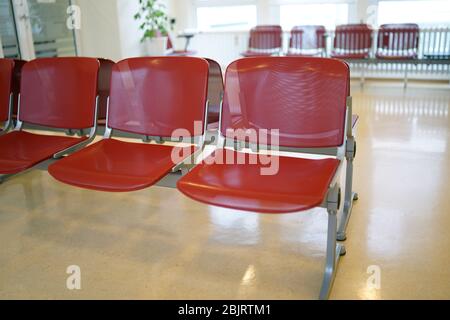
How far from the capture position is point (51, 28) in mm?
5520

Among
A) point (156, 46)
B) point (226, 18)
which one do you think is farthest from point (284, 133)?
point (226, 18)

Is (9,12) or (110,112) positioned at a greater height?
(9,12)

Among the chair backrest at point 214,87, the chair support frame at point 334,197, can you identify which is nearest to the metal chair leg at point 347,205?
the chair support frame at point 334,197

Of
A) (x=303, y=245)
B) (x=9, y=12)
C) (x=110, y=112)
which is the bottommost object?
(x=303, y=245)

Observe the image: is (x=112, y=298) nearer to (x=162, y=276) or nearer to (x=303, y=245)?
(x=162, y=276)

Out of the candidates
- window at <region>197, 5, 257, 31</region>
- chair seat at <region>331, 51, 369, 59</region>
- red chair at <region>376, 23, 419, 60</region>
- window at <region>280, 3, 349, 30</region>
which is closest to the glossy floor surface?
chair seat at <region>331, 51, 369, 59</region>

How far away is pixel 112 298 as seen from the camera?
172cm

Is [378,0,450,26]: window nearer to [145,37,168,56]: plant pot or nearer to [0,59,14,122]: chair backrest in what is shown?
[145,37,168,56]: plant pot

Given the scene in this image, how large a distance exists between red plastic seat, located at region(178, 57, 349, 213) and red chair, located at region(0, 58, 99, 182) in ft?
2.53

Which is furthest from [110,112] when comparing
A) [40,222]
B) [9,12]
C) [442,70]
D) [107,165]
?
[442,70]

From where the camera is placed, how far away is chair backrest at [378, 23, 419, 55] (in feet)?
20.3

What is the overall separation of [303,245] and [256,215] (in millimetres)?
402

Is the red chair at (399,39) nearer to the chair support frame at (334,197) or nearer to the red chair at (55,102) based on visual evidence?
the chair support frame at (334,197)

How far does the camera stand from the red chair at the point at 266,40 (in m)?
6.79
